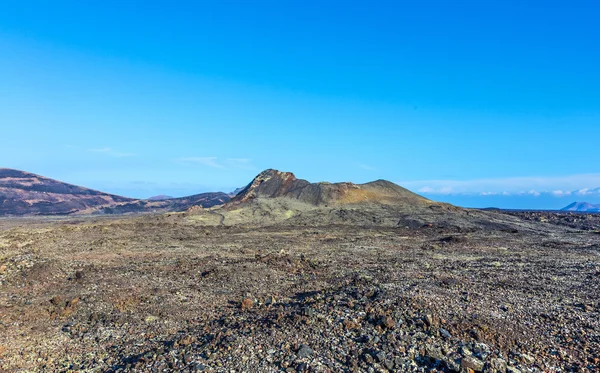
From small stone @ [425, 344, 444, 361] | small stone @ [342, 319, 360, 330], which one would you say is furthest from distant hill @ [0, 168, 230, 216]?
small stone @ [425, 344, 444, 361]

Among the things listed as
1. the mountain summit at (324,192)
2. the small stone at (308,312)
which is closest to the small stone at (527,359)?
the small stone at (308,312)

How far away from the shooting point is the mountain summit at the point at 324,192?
52.9 meters

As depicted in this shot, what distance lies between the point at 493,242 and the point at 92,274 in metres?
24.5

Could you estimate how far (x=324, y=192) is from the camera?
179 feet

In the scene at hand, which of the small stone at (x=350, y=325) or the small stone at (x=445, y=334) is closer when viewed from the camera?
the small stone at (x=445, y=334)

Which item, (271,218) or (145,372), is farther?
(271,218)

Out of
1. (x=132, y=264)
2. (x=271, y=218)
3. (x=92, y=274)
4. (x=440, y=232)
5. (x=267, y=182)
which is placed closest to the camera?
(x=92, y=274)

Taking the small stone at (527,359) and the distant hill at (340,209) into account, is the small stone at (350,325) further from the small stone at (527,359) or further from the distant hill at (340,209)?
the distant hill at (340,209)

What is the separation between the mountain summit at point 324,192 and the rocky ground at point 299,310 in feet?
97.2

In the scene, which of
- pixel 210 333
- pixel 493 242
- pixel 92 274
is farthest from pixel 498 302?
pixel 493 242

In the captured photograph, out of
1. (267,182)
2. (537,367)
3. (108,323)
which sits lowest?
(108,323)

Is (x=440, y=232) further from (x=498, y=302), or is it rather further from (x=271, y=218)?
(x=498, y=302)

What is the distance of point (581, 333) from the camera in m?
8.86

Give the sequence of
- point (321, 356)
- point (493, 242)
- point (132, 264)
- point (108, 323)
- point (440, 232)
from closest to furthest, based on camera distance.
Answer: point (321, 356) → point (108, 323) → point (132, 264) → point (493, 242) → point (440, 232)
